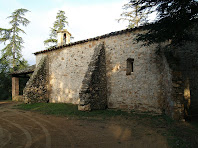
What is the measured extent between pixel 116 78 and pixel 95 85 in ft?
4.86

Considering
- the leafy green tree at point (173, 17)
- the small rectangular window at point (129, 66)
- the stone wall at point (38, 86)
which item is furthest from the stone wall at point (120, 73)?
the leafy green tree at point (173, 17)

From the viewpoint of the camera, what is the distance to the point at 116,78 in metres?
8.02

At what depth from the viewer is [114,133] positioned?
14.0 ft

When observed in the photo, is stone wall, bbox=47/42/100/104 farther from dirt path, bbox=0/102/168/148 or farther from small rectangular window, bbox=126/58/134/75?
dirt path, bbox=0/102/168/148

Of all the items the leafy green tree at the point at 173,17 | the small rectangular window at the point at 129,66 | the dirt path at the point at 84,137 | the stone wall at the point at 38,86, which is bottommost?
the dirt path at the point at 84,137

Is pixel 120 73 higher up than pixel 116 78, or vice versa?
pixel 120 73

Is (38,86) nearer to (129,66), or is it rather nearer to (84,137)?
(129,66)

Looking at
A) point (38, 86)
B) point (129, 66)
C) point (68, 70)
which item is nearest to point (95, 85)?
point (129, 66)

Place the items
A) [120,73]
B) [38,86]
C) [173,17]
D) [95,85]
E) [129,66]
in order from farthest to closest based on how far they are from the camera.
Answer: [38,86] < [120,73] < [129,66] < [95,85] < [173,17]

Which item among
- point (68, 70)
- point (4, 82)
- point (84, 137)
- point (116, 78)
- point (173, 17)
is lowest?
point (84, 137)

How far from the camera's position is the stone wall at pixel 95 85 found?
7016 mm

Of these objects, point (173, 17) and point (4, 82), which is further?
point (4, 82)

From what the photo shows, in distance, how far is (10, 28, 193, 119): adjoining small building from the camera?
21.1 ft

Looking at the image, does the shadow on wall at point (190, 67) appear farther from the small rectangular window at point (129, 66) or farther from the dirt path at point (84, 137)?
the dirt path at point (84, 137)
